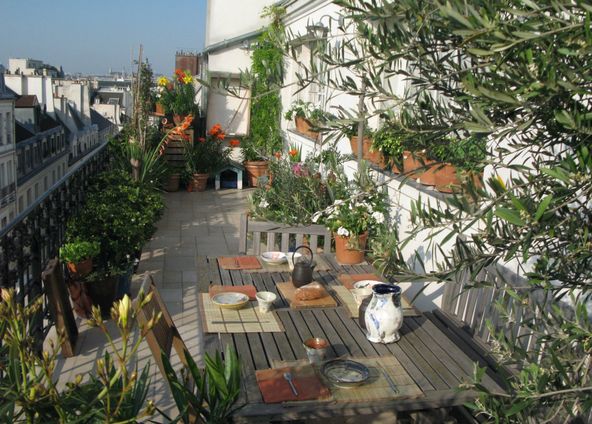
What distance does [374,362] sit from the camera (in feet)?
9.34

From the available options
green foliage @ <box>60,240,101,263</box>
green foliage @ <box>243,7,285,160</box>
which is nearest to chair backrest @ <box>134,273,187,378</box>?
green foliage @ <box>60,240,101,263</box>

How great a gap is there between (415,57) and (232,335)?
2.04 metres

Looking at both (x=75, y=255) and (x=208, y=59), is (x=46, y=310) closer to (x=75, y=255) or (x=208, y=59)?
(x=75, y=255)

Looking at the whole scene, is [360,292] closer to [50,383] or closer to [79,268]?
[50,383]

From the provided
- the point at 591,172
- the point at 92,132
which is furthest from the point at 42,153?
the point at 591,172

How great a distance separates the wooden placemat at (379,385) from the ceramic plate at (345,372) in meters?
0.02

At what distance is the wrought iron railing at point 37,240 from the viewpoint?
144 inches

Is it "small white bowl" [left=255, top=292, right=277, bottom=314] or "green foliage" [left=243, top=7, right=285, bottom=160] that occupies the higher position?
"green foliage" [left=243, top=7, right=285, bottom=160]

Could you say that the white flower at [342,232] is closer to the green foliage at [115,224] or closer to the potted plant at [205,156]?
the green foliage at [115,224]

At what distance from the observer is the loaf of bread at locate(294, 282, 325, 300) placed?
3.62 meters

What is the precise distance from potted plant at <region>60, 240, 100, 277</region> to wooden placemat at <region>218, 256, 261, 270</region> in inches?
49.0

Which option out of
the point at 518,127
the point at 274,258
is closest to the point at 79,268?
the point at 274,258

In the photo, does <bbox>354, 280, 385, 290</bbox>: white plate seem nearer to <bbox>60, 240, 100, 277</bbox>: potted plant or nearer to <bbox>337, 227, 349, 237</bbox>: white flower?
<bbox>337, 227, 349, 237</bbox>: white flower

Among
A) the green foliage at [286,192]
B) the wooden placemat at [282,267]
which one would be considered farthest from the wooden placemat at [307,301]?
the green foliage at [286,192]
